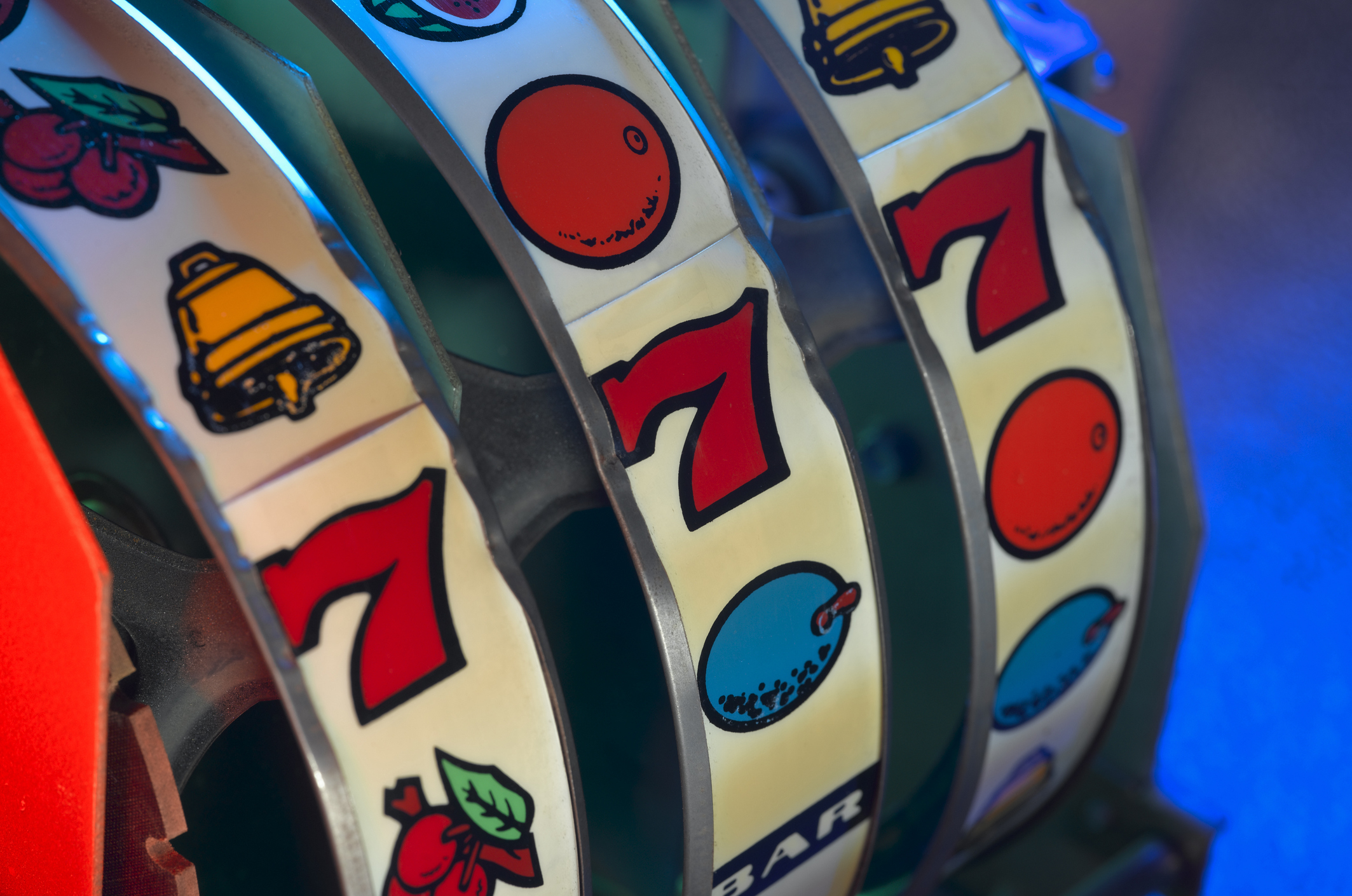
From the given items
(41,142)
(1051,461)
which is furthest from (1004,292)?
(41,142)

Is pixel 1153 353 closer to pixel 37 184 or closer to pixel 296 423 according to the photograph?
pixel 296 423

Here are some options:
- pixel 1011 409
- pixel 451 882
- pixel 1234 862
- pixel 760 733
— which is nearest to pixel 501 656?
pixel 451 882

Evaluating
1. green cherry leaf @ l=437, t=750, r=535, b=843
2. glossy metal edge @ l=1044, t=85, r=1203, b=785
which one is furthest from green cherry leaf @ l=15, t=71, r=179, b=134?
glossy metal edge @ l=1044, t=85, r=1203, b=785

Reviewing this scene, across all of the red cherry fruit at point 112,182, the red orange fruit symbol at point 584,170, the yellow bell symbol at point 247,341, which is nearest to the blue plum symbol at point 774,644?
the red orange fruit symbol at point 584,170

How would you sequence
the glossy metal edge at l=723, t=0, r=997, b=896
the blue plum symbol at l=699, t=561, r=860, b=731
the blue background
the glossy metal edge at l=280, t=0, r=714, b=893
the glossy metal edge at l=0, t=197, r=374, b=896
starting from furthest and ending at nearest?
the blue background < the glossy metal edge at l=723, t=0, r=997, b=896 < the blue plum symbol at l=699, t=561, r=860, b=731 < the glossy metal edge at l=280, t=0, r=714, b=893 < the glossy metal edge at l=0, t=197, r=374, b=896

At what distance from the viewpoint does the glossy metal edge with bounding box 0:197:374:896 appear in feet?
4.09

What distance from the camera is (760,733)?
1657 millimetres

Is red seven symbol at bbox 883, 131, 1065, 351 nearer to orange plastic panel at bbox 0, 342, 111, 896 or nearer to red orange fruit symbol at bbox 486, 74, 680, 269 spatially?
red orange fruit symbol at bbox 486, 74, 680, 269

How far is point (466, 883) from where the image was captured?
1.49 meters

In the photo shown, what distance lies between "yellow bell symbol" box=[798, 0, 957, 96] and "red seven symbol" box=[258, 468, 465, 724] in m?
0.79

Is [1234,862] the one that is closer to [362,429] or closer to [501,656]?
[501,656]

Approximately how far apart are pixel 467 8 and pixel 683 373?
50 cm

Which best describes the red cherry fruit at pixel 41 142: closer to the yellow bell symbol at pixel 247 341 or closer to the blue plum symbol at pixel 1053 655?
the yellow bell symbol at pixel 247 341

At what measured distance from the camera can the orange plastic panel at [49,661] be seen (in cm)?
125
